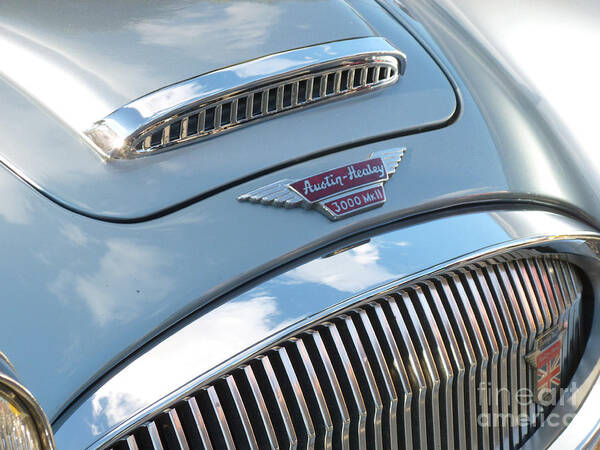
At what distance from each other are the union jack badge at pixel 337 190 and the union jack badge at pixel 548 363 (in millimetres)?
392

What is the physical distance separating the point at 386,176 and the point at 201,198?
28cm

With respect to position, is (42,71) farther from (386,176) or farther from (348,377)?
(348,377)

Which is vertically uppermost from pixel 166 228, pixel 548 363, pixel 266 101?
pixel 266 101

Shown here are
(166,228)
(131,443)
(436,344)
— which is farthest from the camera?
(436,344)

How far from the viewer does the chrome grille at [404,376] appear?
1016 mm

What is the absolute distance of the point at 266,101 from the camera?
47.5 inches

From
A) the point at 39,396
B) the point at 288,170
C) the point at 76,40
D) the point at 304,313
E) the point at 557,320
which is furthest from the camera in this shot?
the point at 557,320

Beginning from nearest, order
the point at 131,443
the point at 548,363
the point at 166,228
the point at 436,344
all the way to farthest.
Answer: the point at 131,443
the point at 166,228
the point at 436,344
the point at 548,363

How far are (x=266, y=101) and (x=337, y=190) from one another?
18 centimetres

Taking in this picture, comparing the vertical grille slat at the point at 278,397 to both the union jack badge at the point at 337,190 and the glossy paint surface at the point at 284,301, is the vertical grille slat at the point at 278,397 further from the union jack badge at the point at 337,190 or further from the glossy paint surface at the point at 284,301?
the union jack badge at the point at 337,190

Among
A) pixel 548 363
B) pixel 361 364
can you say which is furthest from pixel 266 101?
pixel 548 363

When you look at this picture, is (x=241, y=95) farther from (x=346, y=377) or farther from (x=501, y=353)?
(x=501, y=353)

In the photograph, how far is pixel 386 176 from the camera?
3.89 ft

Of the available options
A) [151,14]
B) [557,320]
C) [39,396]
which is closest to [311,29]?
[151,14]
